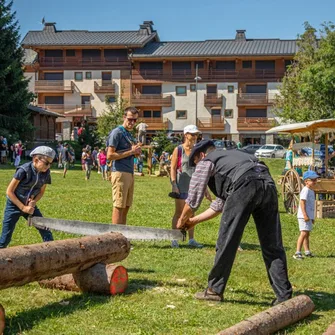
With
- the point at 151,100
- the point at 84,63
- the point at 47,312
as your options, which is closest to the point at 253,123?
the point at 151,100

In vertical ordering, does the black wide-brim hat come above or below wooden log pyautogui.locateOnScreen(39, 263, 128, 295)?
above

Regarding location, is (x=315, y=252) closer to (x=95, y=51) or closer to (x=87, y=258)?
(x=87, y=258)

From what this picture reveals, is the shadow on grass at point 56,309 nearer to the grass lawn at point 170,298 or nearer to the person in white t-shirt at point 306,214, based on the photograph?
the grass lawn at point 170,298

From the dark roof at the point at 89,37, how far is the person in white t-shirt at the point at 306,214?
61.7 meters

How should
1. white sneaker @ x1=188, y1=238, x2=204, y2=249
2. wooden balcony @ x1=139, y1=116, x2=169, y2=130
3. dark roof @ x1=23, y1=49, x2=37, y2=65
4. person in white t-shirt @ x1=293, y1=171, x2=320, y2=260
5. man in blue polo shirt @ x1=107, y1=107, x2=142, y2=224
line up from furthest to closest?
dark roof @ x1=23, y1=49, x2=37, y2=65 < wooden balcony @ x1=139, y1=116, x2=169, y2=130 < white sneaker @ x1=188, y1=238, x2=204, y2=249 < person in white t-shirt @ x1=293, y1=171, x2=320, y2=260 < man in blue polo shirt @ x1=107, y1=107, x2=142, y2=224

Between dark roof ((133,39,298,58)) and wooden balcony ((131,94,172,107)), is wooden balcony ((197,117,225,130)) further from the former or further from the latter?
dark roof ((133,39,298,58))

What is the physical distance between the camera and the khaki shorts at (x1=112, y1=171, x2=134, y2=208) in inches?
371

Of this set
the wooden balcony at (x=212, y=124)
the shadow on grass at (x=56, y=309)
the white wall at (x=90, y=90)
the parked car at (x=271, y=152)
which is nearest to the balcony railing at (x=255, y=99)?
the wooden balcony at (x=212, y=124)

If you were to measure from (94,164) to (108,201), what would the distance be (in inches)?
877

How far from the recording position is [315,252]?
34.7 feet

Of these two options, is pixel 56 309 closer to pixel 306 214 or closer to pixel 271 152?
pixel 306 214

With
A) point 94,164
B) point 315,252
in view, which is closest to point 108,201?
point 315,252

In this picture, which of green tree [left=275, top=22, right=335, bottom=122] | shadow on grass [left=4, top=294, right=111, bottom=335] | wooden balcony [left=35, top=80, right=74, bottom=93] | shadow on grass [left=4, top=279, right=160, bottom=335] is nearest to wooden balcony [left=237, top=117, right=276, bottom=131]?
wooden balcony [left=35, top=80, right=74, bottom=93]

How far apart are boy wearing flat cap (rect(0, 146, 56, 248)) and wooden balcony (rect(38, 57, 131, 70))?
64706mm
